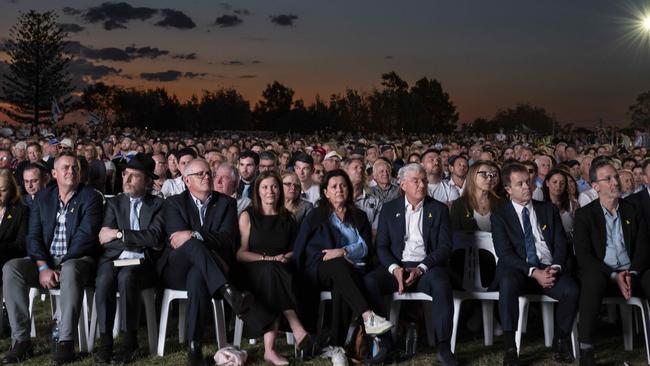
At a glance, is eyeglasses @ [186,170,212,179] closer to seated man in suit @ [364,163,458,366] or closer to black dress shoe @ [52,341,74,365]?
seated man in suit @ [364,163,458,366]

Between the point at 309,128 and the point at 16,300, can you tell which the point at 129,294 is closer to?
the point at 16,300

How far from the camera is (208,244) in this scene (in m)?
5.68

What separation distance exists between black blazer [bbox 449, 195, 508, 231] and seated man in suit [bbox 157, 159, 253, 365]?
1870 millimetres

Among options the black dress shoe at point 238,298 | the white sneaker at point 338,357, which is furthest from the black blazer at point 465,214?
the black dress shoe at point 238,298

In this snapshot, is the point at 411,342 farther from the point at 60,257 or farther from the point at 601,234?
the point at 60,257

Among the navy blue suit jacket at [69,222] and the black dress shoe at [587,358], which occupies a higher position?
the navy blue suit jacket at [69,222]

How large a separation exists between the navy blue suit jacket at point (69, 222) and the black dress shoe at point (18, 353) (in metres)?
0.64

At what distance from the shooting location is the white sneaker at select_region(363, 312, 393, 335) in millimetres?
5268

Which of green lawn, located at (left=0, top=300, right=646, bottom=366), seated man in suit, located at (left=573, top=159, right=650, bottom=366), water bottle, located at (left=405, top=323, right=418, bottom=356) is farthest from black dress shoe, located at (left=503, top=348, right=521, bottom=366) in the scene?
water bottle, located at (left=405, top=323, right=418, bottom=356)

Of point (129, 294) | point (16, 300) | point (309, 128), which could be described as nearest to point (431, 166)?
point (129, 294)

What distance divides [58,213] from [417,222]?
2.76 metres

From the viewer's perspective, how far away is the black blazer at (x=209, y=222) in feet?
19.1

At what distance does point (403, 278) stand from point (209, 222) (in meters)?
1.51

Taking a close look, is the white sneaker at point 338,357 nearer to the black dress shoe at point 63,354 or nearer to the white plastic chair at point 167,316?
the white plastic chair at point 167,316
